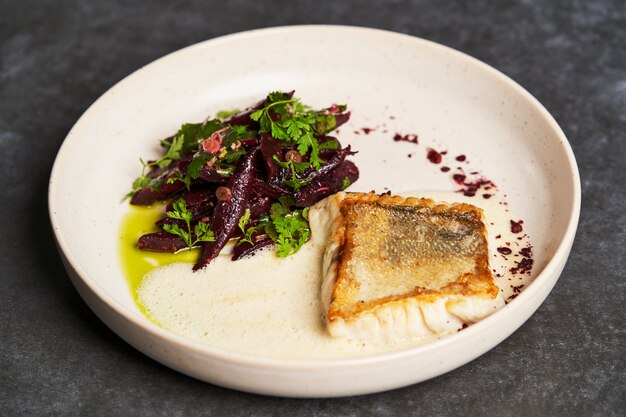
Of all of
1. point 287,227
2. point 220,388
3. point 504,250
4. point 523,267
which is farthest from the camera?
point 287,227

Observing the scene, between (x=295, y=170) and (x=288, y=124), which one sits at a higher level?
(x=288, y=124)

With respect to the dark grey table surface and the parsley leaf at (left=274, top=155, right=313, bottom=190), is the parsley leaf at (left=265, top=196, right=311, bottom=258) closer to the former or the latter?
the parsley leaf at (left=274, top=155, right=313, bottom=190)

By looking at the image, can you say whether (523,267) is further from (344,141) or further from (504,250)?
(344,141)

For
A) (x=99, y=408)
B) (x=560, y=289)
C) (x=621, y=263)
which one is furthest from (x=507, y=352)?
(x=99, y=408)

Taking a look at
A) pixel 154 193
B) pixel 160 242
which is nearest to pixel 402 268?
pixel 160 242

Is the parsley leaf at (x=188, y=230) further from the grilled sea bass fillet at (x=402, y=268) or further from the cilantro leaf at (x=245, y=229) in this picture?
the grilled sea bass fillet at (x=402, y=268)

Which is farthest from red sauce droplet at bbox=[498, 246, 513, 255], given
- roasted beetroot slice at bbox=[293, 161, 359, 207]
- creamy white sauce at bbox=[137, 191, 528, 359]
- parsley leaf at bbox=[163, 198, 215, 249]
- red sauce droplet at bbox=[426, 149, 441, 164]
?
parsley leaf at bbox=[163, 198, 215, 249]

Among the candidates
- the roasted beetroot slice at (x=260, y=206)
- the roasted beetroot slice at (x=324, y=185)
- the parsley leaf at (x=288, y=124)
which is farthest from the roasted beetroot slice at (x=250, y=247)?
the parsley leaf at (x=288, y=124)

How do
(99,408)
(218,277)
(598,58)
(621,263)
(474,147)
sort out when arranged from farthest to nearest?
(598,58) → (474,147) → (621,263) → (218,277) → (99,408)

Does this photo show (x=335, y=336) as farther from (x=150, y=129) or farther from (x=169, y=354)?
(x=150, y=129)
